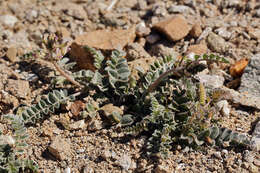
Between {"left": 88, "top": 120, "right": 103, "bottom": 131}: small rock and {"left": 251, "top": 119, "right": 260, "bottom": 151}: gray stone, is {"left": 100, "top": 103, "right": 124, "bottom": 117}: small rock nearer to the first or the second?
{"left": 88, "top": 120, "right": 103, "bottom": 131}: small rock

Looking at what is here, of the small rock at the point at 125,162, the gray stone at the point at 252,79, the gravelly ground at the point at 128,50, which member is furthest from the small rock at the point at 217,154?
the gray stone at the point at 252,79

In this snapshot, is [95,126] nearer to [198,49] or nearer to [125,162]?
[125,162]

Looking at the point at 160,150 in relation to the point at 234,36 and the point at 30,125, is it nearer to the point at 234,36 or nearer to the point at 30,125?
the point at 30,125

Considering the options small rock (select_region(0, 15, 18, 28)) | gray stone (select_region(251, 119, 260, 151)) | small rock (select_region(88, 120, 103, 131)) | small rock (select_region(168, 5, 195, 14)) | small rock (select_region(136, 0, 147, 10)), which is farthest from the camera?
small rock (select_region(136, 0, 147, 10))

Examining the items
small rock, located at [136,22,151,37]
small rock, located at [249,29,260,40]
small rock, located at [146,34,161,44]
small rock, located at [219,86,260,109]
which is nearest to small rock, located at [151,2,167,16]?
small rock, located at [136,22,151,37]

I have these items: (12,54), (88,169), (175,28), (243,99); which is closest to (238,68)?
(243,99)

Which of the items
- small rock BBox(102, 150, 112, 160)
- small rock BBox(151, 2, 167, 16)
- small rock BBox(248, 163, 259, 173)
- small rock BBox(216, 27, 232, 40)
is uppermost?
small rock BBox(151, 2, 167, 16)
